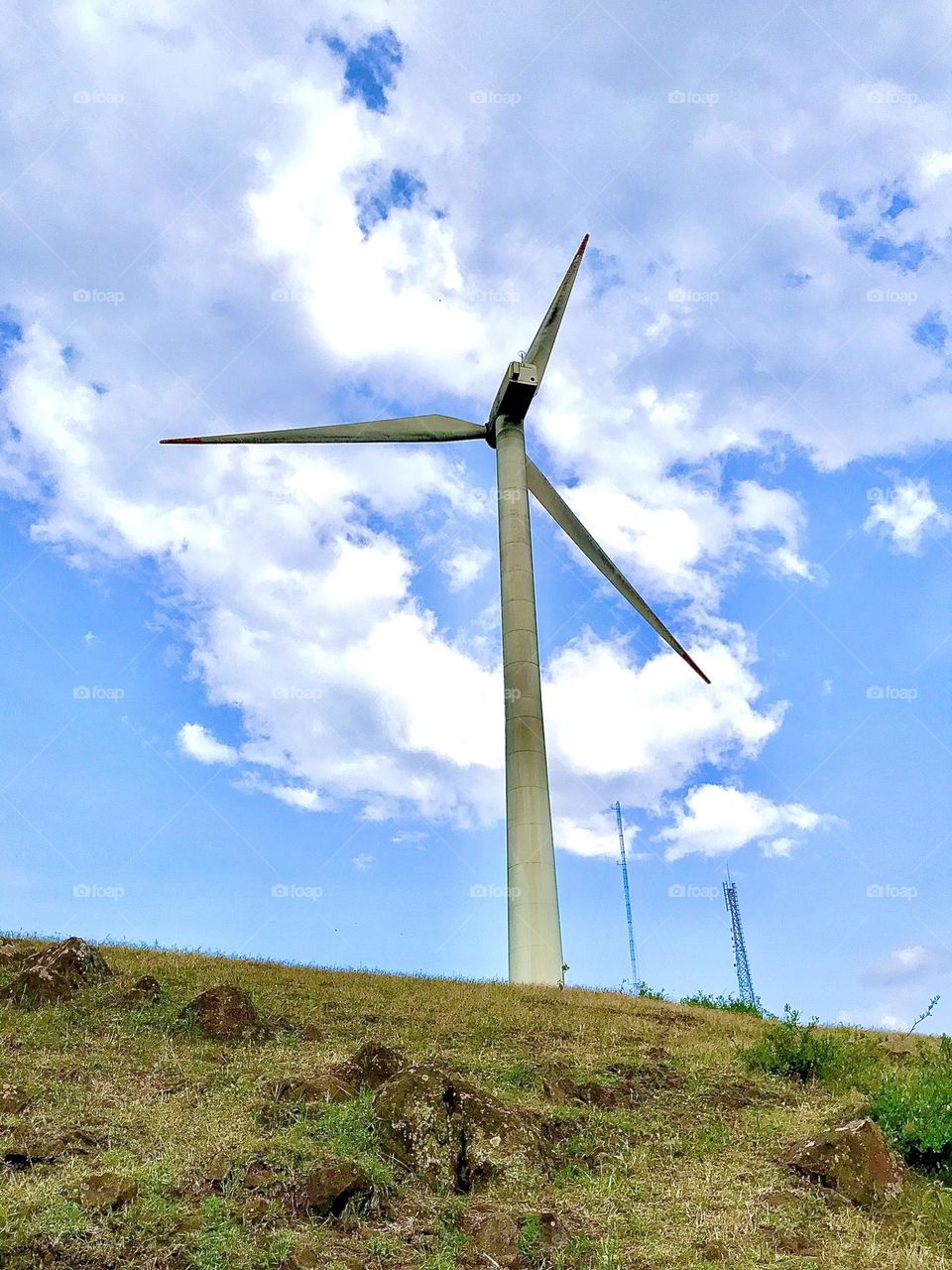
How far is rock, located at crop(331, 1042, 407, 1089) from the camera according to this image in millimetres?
11398

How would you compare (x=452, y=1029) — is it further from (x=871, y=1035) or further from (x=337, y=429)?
(x=337, y=429)

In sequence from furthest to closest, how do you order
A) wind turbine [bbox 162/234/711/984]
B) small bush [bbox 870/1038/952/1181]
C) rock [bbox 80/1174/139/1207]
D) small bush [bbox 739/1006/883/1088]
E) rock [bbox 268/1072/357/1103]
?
1. wind turbine [bbox 162/234/711/984]
2. small bush [bbox 739/1006/883/1088]
3. small bush [bbox 870/1038/952/1181]
4. rock [bbox 268/1072/357/1103]
5. rock [bbox 80/1174/139/1207]

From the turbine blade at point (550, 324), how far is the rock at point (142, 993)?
78.9 feet

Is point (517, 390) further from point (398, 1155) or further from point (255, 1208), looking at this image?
point (255, 1208)

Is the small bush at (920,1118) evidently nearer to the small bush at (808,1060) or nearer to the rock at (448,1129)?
the small bush at (808,1060)

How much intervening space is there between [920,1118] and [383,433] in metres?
26.4


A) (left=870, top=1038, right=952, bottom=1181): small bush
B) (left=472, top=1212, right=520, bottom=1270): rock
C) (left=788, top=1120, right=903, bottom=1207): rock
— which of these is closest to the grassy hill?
(left=472, top=1212, right=520, bottom=1270): rock

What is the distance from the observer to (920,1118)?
11.6 metres

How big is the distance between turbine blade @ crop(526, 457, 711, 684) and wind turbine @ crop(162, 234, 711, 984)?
36mm

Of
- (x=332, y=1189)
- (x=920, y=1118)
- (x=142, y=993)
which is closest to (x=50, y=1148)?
(x=332, y=1189)

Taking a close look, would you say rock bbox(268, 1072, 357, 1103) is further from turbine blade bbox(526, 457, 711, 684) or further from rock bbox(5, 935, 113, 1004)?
turbine blade bbox(526, 457, 711, 684)

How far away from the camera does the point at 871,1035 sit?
20031mm

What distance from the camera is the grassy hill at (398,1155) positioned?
800 cm

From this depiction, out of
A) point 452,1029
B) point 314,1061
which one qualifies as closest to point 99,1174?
point 314,1061
